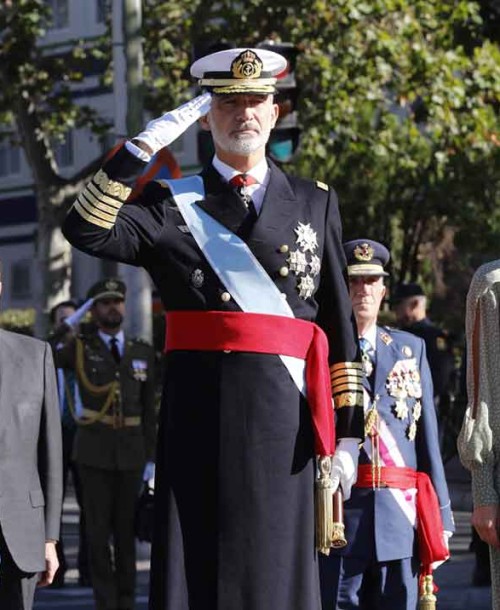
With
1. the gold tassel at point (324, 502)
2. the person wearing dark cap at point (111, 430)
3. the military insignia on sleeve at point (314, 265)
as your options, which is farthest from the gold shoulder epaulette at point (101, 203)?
the person wearing dark cap at point (111, 430)

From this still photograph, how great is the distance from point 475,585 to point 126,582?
247cm

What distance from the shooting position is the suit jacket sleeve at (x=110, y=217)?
595 centimetres

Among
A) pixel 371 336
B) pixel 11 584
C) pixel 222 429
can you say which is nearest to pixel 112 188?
pixel 222 429

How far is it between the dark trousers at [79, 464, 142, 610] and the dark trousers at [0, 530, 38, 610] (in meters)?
4.85

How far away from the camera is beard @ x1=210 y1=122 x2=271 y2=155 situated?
20.5 feet

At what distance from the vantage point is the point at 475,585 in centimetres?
1326

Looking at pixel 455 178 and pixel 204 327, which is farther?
pixel 455 178

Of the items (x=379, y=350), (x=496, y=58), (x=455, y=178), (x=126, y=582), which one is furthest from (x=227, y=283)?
(x=455, y=178)

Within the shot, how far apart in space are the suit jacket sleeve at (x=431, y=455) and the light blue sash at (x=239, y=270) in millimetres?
2269

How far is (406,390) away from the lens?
8.41 meters

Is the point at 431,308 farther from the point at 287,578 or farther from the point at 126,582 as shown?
the point at 287,578

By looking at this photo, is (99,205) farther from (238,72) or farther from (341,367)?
(341,367)

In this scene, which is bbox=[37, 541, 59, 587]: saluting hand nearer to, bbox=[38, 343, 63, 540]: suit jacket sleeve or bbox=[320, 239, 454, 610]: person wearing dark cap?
bbox=[38, 343, 63, 540]: suit jacket sleeve

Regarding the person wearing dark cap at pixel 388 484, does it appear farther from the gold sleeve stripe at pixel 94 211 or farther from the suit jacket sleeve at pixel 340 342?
the gold sleeve stripe at pixel 94 211
